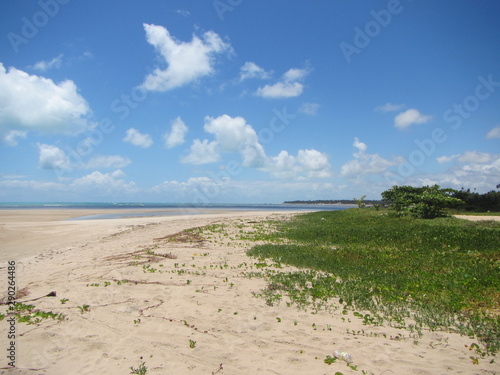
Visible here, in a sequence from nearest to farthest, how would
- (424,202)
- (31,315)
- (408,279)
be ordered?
(31,315)
(408,279)
(424,202)

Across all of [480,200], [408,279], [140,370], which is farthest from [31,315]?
[480,200]

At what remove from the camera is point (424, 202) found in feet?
86.6

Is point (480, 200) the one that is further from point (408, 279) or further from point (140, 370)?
point (140, 370)

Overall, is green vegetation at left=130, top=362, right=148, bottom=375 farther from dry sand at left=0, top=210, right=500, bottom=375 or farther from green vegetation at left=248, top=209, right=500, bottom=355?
green vegetation at left=248, top=209, right=500, bottom=355

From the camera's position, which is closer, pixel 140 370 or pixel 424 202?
pixel 140 370

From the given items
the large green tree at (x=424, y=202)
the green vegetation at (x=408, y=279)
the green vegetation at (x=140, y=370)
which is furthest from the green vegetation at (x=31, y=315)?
the large green tree at (x=424, y=202)

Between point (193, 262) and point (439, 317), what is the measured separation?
375 inches

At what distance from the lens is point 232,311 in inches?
299

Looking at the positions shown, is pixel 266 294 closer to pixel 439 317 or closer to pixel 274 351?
pixel 274 351

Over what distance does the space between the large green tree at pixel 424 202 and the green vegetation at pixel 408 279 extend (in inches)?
321

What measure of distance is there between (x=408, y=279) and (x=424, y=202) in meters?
19.6

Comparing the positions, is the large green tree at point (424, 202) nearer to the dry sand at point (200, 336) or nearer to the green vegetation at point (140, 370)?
the dry sand at point (200, 336)

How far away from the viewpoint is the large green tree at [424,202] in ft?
85.2

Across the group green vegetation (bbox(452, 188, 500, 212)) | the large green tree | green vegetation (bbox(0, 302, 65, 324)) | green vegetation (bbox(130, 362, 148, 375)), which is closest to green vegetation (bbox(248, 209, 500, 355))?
green vegetation (bbox(130, 362, 148, 375))
